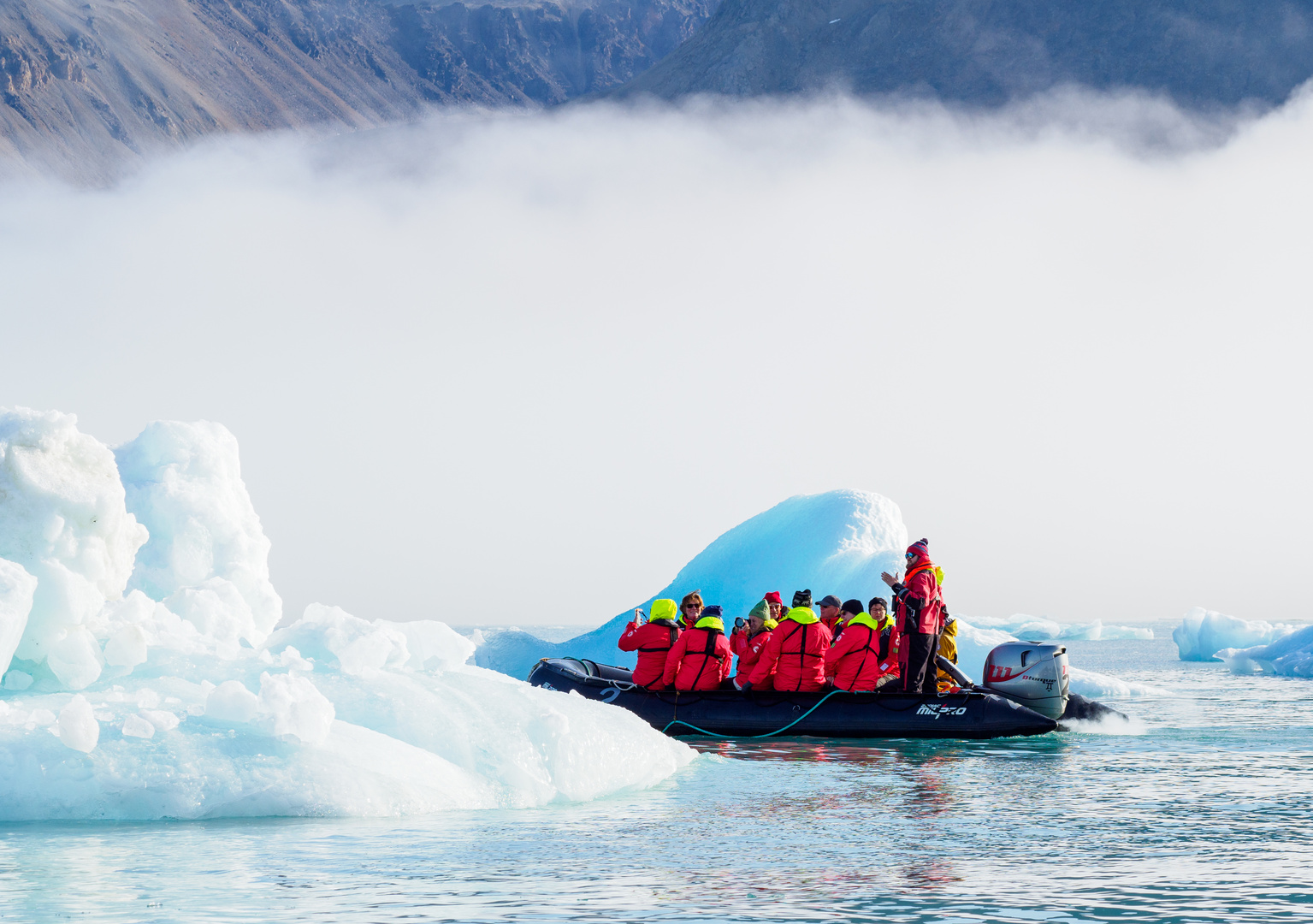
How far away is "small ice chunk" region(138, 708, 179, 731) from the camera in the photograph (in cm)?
804

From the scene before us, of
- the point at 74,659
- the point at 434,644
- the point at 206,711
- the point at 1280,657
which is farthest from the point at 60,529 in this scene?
the point at 1280,657

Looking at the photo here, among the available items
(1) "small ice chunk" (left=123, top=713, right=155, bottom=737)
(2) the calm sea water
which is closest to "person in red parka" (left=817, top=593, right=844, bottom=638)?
(2) the calm sea water

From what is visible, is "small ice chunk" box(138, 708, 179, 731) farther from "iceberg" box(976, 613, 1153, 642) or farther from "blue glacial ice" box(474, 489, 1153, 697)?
"iceberg" box(976, 613, 1153, 642)

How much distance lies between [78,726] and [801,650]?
26.4ft

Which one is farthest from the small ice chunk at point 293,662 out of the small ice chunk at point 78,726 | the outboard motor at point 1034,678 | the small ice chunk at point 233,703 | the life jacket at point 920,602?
the outboard motor at point 1034,678

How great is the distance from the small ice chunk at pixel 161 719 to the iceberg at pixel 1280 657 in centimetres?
2634

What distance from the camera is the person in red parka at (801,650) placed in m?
13.9

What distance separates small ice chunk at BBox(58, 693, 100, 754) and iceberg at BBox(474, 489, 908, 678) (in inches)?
586

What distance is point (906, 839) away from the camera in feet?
25.5

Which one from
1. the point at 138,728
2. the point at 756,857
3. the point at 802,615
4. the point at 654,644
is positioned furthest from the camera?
the point at 654,644

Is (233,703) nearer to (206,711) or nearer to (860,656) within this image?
(206,711)

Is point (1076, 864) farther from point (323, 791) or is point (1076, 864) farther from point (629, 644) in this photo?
point (629, 644)

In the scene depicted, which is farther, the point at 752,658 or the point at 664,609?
the point at 752,658

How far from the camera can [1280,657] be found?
3039 cm
